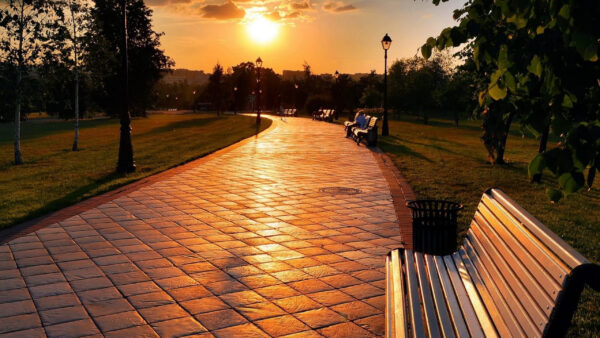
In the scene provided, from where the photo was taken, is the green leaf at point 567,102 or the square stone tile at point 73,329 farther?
the square stone tile at point 73,329

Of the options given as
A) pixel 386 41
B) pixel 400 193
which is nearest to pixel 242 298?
pixel 400 193

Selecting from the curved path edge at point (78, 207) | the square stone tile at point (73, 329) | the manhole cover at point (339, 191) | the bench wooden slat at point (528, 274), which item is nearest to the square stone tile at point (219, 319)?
the square stone tile at point (73, 329)

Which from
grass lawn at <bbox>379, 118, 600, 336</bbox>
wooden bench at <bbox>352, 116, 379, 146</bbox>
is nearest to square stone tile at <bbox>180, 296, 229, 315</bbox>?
grass lawn at <bbox>379, 118, 600, 336</bbox>

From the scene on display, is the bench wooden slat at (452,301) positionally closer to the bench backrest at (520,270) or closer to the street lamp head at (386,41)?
the bench backrest at (520,270)

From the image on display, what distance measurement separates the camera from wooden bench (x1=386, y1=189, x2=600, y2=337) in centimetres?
198

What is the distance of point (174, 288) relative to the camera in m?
4.89

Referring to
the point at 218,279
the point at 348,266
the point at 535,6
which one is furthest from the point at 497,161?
the point at 535,6

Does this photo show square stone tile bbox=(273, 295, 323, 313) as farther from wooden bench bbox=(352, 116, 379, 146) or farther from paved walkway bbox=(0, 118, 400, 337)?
wooden bench bbox=(352, 116, 379, 146)

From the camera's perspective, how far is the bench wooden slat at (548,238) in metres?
1.96

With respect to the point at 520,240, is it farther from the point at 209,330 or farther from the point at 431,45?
the point at 209,330

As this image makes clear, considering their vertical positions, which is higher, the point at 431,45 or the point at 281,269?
the point at 431,45

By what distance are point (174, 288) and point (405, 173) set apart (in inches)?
363

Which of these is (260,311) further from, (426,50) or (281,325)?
(426,50)

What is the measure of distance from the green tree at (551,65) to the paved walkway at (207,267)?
6.99ft
